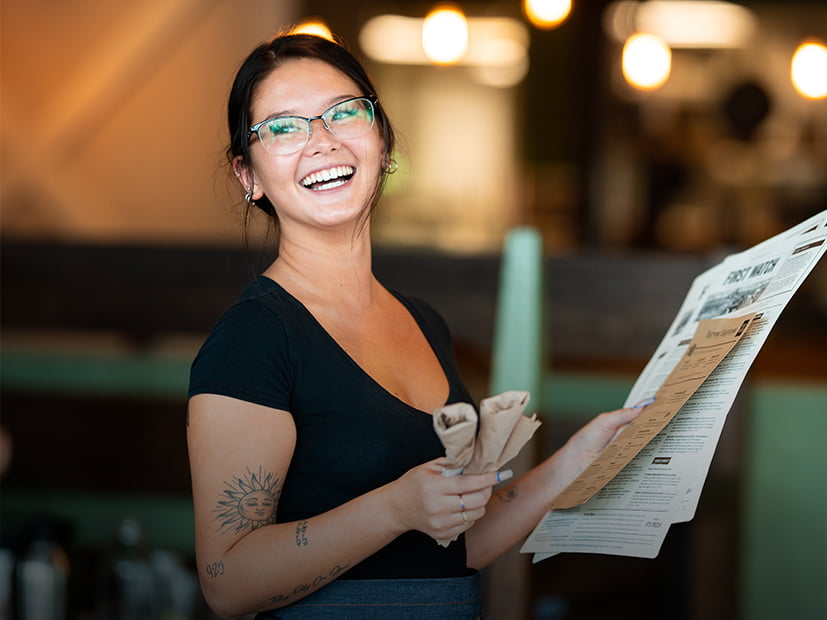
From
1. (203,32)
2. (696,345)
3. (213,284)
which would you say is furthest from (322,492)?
(203,32)

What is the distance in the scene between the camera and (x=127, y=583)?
239 cm

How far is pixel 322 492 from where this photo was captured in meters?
0.86

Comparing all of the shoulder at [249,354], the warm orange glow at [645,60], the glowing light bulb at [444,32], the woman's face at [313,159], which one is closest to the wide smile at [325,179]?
the woman's face at [313,159]

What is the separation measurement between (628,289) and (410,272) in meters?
0.56

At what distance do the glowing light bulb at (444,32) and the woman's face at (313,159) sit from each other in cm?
473

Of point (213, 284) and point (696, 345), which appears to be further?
point (213, 284)

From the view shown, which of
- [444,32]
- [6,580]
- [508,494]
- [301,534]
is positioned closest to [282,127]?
[301,534]

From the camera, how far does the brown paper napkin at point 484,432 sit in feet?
2.27

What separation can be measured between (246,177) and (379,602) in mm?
415

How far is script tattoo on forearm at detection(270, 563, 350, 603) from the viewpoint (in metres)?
0.82

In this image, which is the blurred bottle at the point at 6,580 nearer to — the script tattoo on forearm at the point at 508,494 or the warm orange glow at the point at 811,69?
the script tattoo on forearm at the point at 508,494

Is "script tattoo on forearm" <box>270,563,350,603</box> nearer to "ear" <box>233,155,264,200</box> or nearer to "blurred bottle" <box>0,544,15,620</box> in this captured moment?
"ear" <box>233,155,264,200</box>

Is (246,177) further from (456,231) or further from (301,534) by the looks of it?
(456,231)

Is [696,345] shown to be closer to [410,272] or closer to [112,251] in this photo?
[410,272]
